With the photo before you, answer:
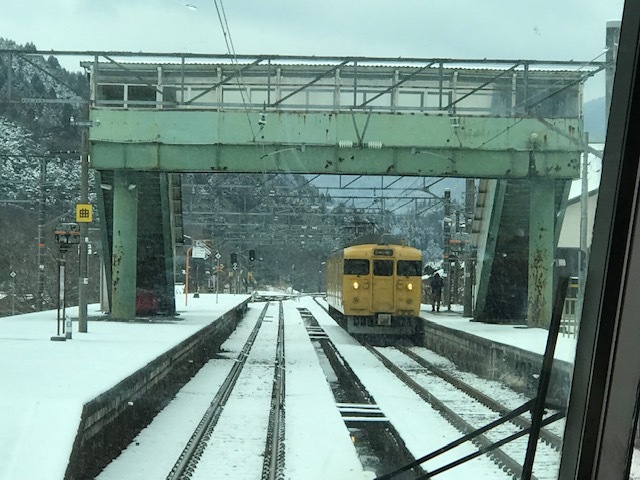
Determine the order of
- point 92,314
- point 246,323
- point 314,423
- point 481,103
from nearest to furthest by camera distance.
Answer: point 314,423 < point 481,103 < point 92,314 < point 246,323

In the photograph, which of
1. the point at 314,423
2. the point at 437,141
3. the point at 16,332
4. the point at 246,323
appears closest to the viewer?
the point at 314,423

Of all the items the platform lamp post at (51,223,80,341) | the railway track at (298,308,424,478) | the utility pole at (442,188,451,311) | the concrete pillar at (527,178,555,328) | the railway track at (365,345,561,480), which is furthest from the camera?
the utility pole at (442,188,451,311)

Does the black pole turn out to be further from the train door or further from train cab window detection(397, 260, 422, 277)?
the train door

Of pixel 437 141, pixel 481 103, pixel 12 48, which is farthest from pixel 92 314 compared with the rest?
pixel 12 48

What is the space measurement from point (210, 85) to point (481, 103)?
3458 millimetres

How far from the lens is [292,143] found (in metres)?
15.5

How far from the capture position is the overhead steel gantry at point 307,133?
1095cm

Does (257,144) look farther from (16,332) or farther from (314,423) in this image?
(314,423)

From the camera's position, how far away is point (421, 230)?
11.9m

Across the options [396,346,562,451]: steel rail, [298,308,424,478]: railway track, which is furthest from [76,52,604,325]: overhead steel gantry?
[298,308,424,478]: railway track

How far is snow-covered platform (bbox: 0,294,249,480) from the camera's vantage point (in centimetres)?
476

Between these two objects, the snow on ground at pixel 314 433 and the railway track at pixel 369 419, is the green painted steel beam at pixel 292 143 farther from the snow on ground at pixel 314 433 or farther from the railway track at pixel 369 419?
the snow on ground at pixel 314 433

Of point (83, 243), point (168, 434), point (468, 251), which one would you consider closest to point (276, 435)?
point (168, 434)

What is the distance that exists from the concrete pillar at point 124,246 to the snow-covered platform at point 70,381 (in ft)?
5.75
